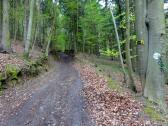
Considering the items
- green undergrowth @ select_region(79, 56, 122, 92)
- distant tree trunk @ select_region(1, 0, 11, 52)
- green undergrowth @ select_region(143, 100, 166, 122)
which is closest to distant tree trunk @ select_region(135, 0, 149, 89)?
green undergrowth @ select_region(143, 100, 166, 122)

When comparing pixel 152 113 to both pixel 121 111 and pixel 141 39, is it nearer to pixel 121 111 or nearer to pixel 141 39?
pixel 121 111

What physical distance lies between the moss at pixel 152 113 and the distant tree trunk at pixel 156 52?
887mm

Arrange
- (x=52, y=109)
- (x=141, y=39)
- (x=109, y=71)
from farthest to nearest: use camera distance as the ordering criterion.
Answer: (x=109, y=71)
(x=141, y=39)
(x=52, y=109)

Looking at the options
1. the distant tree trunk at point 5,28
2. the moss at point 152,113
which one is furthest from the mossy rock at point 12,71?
the moss at point 152,113

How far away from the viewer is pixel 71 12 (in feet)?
129

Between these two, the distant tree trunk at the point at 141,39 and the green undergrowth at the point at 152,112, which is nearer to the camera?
the green undergrowth at the point at 152,112

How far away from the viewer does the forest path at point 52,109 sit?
834cm

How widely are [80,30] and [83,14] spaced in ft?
9.62

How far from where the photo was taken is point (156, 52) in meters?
9.39

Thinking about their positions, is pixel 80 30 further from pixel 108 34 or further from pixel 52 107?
pixel 52 107

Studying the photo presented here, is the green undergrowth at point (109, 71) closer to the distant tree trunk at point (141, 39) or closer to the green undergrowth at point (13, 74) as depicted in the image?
the distant tree trunk at point (141, 39)

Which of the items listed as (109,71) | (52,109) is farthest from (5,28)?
(109,71)

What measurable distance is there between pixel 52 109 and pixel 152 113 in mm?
3417

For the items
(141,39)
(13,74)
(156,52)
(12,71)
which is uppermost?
(141,39)
